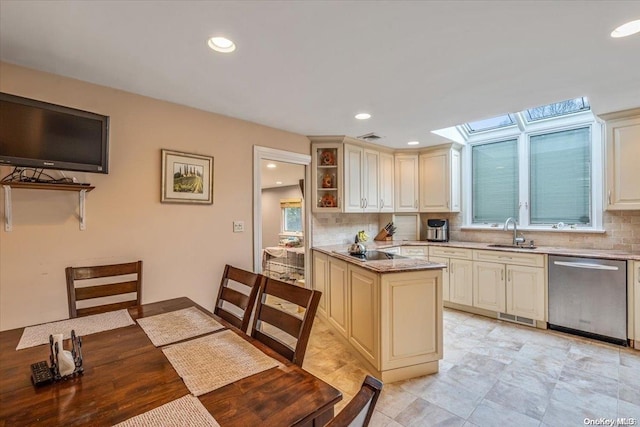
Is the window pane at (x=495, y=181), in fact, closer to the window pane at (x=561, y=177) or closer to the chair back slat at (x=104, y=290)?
the window pane at (x=561, y=177)

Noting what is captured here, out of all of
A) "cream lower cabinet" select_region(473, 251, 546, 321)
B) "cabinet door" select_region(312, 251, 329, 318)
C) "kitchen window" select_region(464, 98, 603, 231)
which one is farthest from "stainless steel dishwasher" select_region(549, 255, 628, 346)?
"cabinet door" select_region(312, 251, 329, 318)

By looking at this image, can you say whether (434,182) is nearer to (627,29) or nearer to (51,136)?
(627,29)

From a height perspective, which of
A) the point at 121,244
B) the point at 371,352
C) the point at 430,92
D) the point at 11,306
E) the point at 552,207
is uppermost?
the point at 430,92

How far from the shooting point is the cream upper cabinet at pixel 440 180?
426cm

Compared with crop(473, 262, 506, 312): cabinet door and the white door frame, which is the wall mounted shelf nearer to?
the white door frame

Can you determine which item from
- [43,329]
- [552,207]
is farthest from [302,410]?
[552,207]

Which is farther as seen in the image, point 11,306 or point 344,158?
point 344,158

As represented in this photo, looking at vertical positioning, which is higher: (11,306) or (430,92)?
(430,92)

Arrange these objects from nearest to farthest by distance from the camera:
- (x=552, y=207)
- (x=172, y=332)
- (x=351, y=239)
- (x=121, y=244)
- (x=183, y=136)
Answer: (x=172, y=332)
(x=121, y=244)
(x=183, y=136)
(x=552, y=207)
(x=351, y=239)

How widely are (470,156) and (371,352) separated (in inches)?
135

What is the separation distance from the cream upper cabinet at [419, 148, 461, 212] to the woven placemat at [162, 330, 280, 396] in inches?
149

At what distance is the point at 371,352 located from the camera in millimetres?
2391

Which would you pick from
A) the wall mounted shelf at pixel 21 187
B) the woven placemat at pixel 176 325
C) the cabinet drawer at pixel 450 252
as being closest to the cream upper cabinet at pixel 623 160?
the cabinet drawer at pixel 450 252

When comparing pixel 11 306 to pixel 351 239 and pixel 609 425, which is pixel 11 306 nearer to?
pixel 351 239
